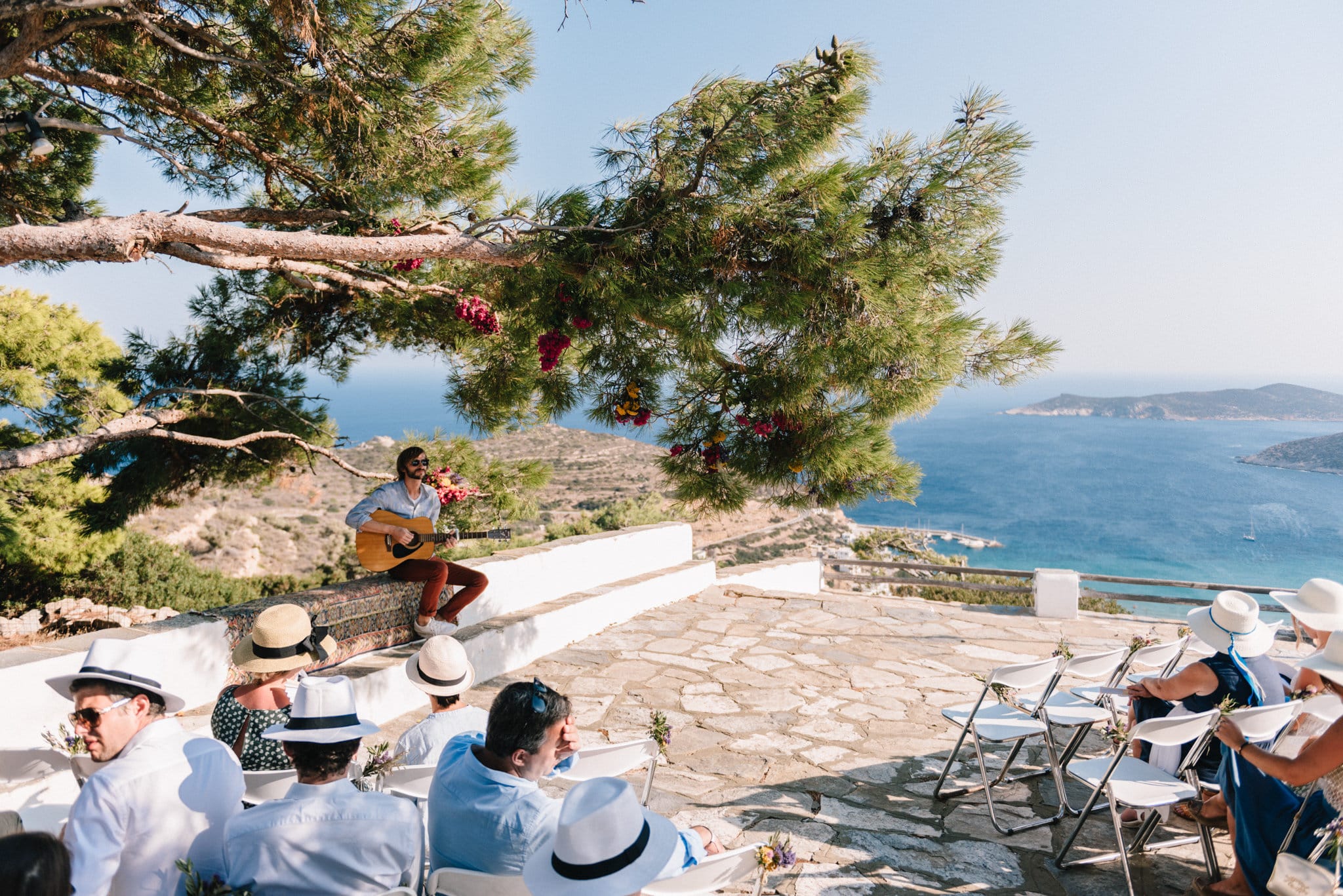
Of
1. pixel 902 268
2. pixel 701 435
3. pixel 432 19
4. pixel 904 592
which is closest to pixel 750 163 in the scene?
pixel 902 268

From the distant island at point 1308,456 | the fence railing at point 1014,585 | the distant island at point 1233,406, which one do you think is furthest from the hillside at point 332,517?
the distant island at point 1233,406

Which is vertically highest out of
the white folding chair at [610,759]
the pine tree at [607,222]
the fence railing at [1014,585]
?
the pine tree at [607,222]

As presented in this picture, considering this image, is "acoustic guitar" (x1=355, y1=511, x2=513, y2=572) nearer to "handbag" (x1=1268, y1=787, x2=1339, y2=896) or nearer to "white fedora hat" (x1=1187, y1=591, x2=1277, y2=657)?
"white fedora hat" (x1=1187, y1=591, x2=1277, y2=657)

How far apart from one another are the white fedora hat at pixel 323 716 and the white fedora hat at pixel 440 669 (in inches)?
21.1

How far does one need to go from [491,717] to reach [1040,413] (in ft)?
583

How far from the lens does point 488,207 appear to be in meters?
5.48

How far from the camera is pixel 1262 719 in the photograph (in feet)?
7.88

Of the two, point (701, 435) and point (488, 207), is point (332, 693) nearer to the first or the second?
point (701, 435)

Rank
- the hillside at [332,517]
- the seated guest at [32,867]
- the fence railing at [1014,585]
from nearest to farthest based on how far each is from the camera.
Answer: the seated guest at [32,867]
the fence railing at [1014,585]
the hillside at [332,517]

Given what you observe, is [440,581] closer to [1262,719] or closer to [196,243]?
[196,243]

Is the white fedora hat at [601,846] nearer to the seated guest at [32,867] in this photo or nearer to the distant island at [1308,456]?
the seated guest at [32,867]

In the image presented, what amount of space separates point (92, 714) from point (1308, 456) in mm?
112183

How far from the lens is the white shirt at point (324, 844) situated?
1.60 meters

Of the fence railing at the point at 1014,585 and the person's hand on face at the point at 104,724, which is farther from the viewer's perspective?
the fence railing at the point at 1014,585
